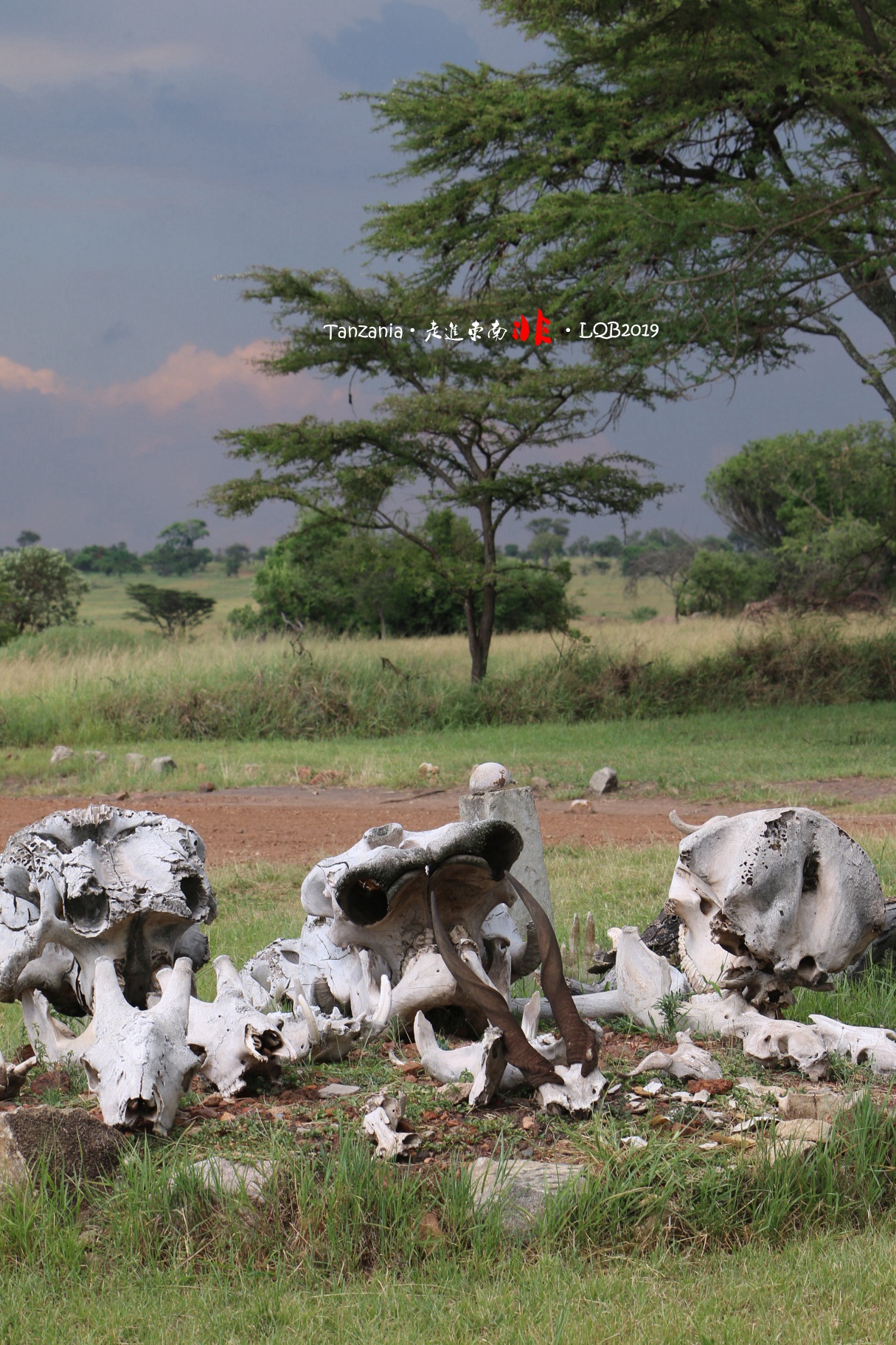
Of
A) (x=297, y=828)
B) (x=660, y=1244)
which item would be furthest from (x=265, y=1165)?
(x=297, y=828)

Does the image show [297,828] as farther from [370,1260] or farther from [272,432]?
[272,432]

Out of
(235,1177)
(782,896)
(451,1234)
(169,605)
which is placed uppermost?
(169,605)

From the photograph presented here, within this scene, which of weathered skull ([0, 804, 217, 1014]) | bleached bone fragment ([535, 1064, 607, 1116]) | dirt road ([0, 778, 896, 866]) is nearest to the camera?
bleached bone fragment ([535, 1064, 607, 1116])

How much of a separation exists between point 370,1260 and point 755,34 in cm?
1329

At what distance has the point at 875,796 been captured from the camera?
33.3ft

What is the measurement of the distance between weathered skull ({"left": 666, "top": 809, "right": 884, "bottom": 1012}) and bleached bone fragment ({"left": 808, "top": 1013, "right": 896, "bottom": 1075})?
0.55 feet

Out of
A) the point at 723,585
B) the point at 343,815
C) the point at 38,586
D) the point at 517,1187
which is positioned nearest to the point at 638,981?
the point at 517,1187

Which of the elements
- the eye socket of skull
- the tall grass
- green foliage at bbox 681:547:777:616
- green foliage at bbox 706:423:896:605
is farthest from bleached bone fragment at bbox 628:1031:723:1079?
green foliage at bbox 681:547:777:616

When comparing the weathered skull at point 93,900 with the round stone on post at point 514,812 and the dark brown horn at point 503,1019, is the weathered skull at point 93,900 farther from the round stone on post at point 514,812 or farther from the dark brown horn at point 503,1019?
the round stone on post at point 514,812

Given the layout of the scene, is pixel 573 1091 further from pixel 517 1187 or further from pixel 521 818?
pixel 521 818

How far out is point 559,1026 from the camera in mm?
2771

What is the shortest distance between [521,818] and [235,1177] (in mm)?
1849

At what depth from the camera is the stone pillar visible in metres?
3.99

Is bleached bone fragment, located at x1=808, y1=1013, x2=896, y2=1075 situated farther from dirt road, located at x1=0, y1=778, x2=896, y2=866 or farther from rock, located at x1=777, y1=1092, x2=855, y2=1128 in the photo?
dirt road, located at x1=0, y1=778, x2=896, y2=866
